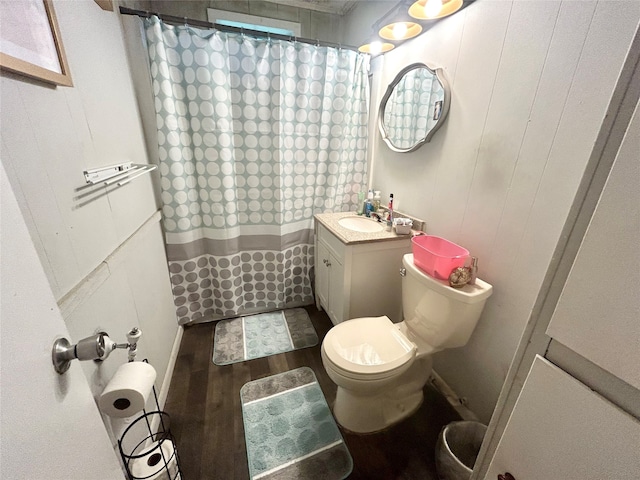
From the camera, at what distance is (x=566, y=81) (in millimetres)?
854

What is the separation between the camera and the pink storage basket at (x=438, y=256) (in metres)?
1.12

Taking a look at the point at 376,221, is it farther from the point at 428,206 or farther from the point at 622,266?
the point at 622,266

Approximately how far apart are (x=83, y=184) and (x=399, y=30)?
1676mm

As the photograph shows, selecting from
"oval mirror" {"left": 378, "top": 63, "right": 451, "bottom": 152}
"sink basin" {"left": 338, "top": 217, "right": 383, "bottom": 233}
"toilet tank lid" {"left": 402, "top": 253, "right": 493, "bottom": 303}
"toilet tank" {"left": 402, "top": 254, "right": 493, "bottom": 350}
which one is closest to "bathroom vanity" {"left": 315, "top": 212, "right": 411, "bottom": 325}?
"sink basin" {"left": 338, "top": 217, "right": 383, "bottom": 233}

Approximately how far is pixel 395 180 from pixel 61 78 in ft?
5.40

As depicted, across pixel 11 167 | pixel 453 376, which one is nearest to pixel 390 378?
pixel 453 376

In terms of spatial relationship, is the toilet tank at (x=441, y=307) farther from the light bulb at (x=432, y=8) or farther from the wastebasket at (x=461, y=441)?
the light bulb at (x=432, y=8)

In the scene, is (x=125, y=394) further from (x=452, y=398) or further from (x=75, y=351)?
(x=452, y=398)

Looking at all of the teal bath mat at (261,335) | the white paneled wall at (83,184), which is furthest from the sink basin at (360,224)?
the white paneled wall at (83,184)

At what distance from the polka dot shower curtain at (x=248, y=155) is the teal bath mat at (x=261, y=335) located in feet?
0.33

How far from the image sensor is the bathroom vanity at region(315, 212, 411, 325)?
1.48 meters

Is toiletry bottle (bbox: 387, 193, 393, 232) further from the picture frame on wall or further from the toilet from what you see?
the picture frame on wall

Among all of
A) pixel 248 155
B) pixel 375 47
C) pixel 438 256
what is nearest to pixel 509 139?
pixel 438 256

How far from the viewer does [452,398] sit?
55.8 inches
